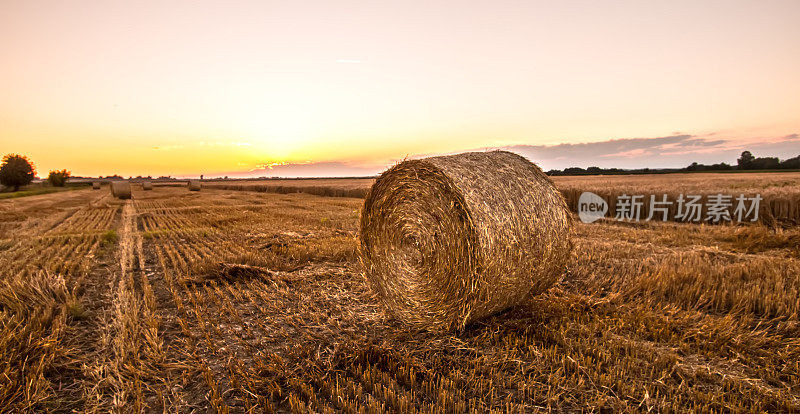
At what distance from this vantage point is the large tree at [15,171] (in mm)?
52875

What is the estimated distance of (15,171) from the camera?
175 feet

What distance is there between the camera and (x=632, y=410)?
2725 mm

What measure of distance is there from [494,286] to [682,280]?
3.42 metres

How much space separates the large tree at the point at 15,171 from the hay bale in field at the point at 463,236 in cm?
7332

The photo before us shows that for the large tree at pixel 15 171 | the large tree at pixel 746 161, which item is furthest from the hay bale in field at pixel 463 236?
the large tree at pixel 15 171

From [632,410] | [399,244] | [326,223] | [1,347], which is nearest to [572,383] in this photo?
[632,410]

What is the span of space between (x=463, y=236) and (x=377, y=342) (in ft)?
4.96

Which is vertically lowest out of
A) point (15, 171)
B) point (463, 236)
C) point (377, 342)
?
point (377, 342)

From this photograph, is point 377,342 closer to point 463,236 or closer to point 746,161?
point 463,236

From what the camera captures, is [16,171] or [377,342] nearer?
[377,342]

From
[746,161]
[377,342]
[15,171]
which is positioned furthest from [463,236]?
[15,171]

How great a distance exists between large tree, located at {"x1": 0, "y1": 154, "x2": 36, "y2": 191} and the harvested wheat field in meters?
67.5

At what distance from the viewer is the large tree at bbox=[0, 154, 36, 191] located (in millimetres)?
52875

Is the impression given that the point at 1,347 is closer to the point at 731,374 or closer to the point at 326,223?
the point at 731,374
